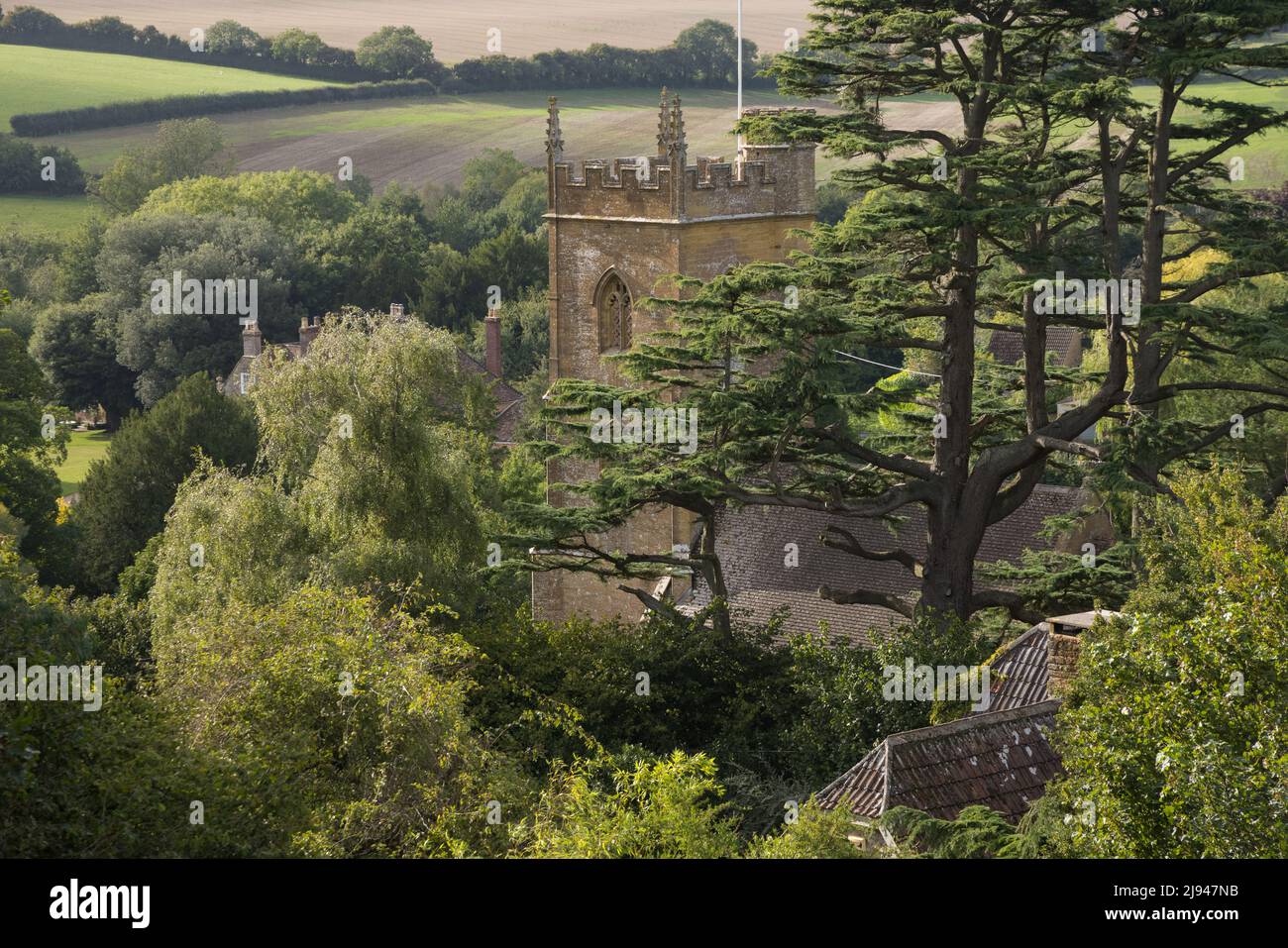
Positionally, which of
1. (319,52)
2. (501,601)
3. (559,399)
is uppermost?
(319,52)

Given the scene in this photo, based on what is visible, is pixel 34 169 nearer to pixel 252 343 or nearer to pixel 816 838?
pixel 252 343

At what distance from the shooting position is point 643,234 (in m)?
33.2

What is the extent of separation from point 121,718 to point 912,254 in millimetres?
15839

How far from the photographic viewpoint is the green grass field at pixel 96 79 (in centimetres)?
11088

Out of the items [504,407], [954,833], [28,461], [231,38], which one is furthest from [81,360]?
[954,833]

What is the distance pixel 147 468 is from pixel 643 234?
2337 cm

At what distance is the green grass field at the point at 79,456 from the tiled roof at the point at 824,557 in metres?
38.4

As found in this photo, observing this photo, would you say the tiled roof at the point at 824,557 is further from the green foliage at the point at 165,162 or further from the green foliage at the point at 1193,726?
the green foliage at the point at 165,162

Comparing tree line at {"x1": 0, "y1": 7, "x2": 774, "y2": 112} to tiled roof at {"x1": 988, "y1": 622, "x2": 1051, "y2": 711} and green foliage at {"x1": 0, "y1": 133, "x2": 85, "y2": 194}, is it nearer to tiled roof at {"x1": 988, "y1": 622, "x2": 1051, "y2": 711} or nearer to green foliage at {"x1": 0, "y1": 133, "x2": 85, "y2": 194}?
green foliage at {"x1": 0, "y1": 133, "x2": 85, "y2": 194}

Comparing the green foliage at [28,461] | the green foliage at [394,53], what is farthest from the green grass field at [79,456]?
the green foliage at [394,53]

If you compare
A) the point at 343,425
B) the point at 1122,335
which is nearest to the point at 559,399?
the point at 343,425

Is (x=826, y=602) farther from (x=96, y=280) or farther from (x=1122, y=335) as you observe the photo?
(x=96, y=280)

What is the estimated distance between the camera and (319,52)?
420ft

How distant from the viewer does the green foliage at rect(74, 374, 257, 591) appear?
4859 cm
